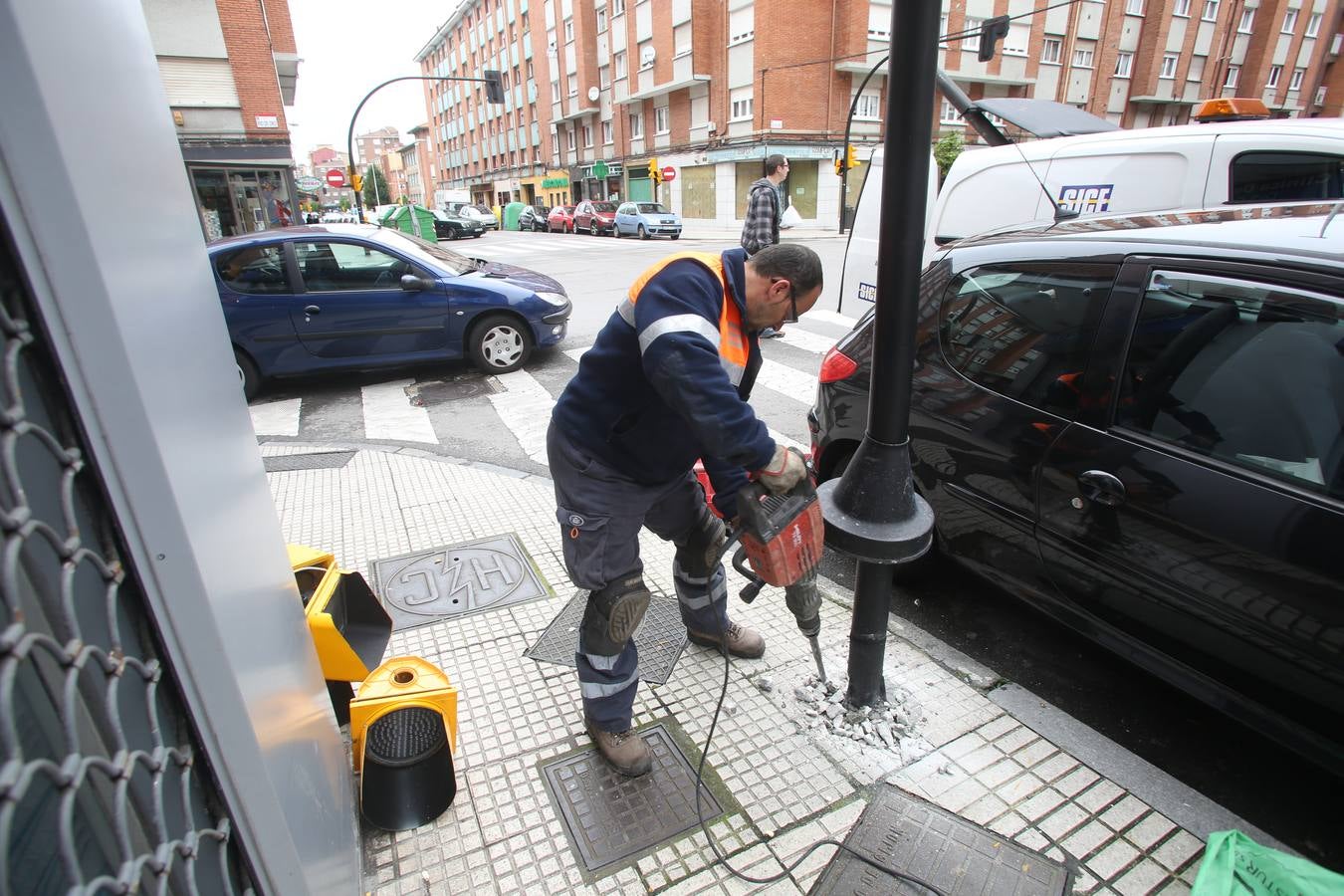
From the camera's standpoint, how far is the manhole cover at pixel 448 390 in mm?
7210

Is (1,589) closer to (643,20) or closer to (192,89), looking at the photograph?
(192,89)

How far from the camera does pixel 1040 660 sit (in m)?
3.15

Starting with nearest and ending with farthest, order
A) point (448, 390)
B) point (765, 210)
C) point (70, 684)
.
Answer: point (70, 684) → point (448, 390) → point (765, 210)

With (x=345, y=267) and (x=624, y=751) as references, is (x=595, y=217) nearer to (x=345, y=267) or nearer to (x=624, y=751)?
(x=345, y=267)

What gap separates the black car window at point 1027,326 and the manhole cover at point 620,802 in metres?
1.88

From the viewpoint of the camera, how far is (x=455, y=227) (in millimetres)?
32219

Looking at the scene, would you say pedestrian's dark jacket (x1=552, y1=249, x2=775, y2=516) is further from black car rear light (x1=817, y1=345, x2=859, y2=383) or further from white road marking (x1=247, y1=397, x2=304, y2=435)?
white road marking (x1=247, y1=397, x2=304, y2=435)

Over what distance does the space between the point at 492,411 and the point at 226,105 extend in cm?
1981

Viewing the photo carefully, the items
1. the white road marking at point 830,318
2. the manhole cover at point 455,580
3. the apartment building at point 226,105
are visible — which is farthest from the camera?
the apartment building at point 226,105

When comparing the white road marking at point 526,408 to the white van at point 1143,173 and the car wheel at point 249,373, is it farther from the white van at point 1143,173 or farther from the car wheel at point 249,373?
the white van at point 1143,173

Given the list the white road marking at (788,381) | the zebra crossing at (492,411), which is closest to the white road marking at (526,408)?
the zebra crossing at (492,411)

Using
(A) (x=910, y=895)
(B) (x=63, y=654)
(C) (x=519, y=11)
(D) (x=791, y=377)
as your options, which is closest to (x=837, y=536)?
(A) (x=910, y=895)

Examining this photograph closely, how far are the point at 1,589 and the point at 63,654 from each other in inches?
4.3

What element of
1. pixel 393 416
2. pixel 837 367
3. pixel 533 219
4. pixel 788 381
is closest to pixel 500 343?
pixel 393 416
